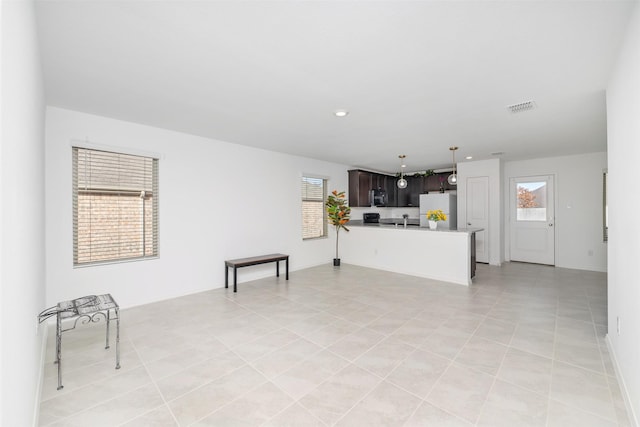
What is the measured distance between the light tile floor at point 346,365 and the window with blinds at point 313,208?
2.45 meters

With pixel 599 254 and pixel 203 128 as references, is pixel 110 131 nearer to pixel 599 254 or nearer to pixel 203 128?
pixel 203 128

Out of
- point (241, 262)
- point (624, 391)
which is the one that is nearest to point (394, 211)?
point (241, 262)

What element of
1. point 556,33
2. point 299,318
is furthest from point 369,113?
point 299,318

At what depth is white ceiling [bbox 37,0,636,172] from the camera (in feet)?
5.67

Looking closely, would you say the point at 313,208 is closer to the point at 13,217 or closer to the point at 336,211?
the point at 336,211

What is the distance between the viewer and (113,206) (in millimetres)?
3729

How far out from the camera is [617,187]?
229 centimetres

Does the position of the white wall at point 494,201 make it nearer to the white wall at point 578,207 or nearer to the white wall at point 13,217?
the white wall at point 578,207

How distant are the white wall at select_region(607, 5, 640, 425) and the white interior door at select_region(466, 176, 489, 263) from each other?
13.9 feet

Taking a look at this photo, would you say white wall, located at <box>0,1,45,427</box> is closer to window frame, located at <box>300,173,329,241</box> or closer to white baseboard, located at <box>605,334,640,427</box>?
white baseboard, located at <box>605,334,640,427</box>

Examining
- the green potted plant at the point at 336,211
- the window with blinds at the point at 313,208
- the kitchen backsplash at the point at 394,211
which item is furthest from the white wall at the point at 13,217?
the kitchen backsplash at the point at 394,211

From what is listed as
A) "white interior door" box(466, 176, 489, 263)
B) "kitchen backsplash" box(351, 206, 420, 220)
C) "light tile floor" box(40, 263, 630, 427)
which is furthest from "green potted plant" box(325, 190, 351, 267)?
"white interior door" box(466, 176, 489, 263)

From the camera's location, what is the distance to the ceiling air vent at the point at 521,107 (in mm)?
3125

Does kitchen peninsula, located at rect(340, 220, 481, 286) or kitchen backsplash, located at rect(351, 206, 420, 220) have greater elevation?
kitchen backsplash, located at rect(351, 206, 420, 220)
